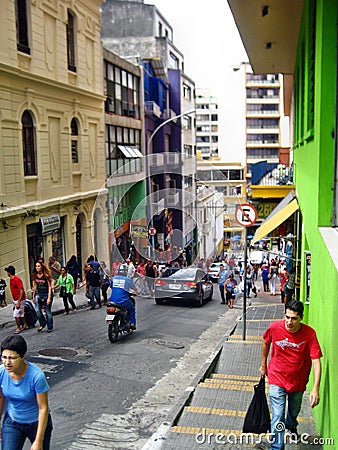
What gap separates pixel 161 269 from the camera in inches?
685

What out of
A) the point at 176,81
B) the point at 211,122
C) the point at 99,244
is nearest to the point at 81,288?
the point at 99,244

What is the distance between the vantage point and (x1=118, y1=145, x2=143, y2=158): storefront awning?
91.8ft

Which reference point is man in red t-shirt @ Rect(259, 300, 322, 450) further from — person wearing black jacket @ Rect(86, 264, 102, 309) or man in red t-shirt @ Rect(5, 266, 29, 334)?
person wearing black jacket @ Rect(86, 264, 102, 309)

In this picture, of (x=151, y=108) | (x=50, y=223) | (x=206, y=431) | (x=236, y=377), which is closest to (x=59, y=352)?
(x=236, y=377)

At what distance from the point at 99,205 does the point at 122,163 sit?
14.5 ft

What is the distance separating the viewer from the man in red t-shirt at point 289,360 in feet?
15.4

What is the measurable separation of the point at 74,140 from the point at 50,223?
455 centimetres

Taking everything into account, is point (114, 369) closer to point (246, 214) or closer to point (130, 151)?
point (246, 214)

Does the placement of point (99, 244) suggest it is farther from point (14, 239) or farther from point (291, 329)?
point (291, 329)

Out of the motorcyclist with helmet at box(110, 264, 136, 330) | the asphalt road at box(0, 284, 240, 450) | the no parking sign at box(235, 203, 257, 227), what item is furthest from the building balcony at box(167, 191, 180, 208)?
the no parking sign at box(235, 203, 257, 227)

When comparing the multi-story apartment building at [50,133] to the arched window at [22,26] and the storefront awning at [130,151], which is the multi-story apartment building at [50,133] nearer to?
the arched window at [22,26]

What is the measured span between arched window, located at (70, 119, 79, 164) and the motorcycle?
1212 centimetres

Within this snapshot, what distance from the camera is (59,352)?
9.77m

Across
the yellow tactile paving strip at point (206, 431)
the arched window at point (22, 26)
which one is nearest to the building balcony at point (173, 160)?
the arched window at point (22, 26)
